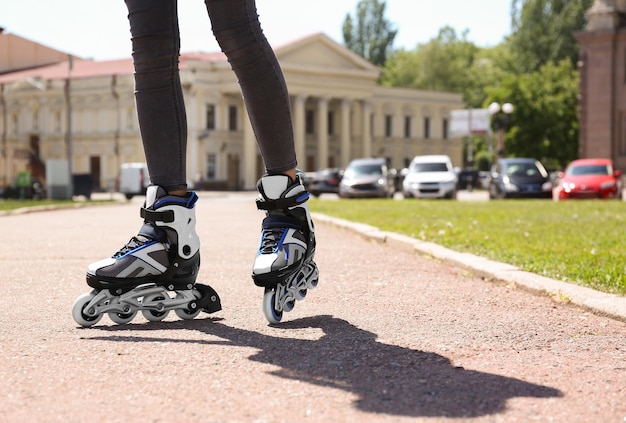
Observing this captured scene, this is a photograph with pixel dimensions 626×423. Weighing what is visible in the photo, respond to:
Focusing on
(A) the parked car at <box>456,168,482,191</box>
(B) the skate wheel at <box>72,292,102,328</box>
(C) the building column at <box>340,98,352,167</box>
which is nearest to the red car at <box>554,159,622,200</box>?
(B) the skate wheel at <box>72,292,102,328</box>

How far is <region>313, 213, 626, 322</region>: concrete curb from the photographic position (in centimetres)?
495

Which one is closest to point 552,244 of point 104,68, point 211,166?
point 211,166

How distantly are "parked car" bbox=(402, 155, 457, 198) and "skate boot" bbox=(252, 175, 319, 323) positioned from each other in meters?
34.3

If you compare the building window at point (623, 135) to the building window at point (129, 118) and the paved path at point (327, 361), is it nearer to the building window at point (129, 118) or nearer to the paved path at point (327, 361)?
the building window at point (129, 118)

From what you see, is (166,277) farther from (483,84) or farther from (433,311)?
(483,84)

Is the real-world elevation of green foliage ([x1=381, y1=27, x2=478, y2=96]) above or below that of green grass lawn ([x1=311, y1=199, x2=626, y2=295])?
above

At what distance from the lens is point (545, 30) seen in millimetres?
86000

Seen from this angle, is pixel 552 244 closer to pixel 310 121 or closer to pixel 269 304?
pixel 269 304

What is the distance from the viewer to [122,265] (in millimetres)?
4078

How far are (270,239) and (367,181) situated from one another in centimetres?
3815

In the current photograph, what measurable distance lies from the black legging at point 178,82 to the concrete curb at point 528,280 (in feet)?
5.56

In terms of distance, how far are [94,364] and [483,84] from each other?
107336mm

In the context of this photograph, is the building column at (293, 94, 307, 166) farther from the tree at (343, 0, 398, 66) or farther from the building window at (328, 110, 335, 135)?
the tree at (343, 0, 398, 66)

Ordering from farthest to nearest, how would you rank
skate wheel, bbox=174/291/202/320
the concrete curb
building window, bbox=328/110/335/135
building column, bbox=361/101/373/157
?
building column, bbox=361/101/373/157 → building window, bbox=328/110/335/135 → the concrete curb → skate wheel, bbox=174/291/202/320
